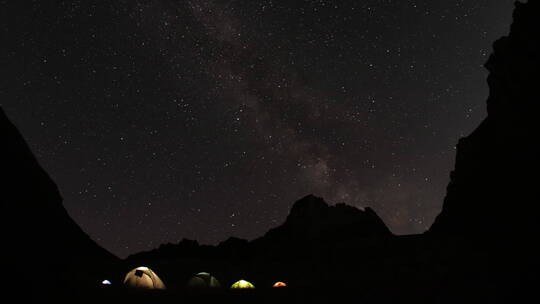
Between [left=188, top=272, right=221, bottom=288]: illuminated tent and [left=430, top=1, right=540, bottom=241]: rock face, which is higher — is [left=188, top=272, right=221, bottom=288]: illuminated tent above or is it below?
below

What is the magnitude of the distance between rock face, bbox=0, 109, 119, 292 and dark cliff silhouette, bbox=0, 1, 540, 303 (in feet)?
0.72

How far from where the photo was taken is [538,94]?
102 ft

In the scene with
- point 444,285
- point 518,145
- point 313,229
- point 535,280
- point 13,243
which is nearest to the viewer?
point 13,243

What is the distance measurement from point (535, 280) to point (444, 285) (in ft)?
9.25

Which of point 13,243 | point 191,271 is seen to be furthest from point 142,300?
point 191,271

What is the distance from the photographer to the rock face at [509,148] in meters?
31.8

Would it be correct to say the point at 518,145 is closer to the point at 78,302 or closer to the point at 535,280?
the point at 535,280

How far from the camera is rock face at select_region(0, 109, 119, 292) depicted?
6.33 m

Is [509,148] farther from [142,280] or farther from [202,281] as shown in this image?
[142,280]

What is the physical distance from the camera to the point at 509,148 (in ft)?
117

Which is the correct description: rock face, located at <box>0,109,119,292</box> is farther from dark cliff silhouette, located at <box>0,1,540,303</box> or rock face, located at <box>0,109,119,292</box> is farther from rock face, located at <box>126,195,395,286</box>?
rock face, located at <box>126,195,395,286</box>

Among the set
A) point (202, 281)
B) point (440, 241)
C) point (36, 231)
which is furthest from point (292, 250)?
point (36, 231)

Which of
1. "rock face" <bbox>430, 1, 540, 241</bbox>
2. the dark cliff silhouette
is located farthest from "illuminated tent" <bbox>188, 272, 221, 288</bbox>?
"rock face" <bbox>430, 1, 540, 241</bbox>

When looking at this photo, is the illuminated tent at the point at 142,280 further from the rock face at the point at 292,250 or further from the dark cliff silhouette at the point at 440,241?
the rock face at the point at 292,250
